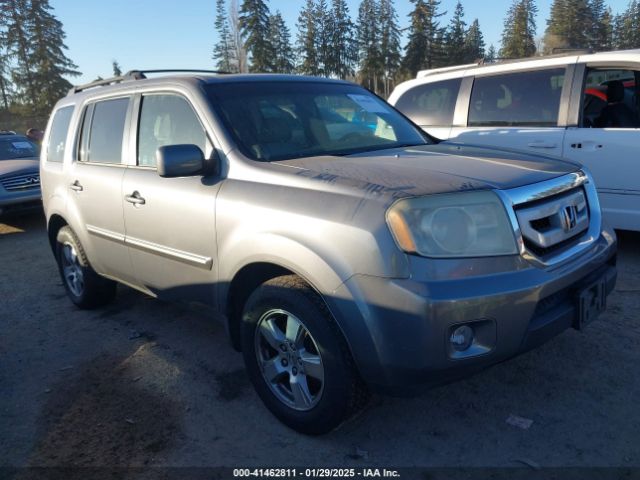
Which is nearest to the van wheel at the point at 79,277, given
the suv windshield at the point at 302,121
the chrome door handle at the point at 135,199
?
the chrome door handle at the point at 135,199

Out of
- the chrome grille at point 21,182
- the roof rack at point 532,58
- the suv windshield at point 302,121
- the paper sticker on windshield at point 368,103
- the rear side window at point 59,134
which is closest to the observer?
the suv windshield at point 302,121

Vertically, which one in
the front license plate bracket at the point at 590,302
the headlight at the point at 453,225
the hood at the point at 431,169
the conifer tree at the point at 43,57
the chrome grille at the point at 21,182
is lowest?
the front license plate bracket at the point at 590,302

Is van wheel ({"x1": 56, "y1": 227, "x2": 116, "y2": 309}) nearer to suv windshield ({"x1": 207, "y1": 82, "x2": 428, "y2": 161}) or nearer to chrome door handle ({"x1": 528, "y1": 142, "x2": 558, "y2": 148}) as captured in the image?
suv windshield ({"x1": 207, "y1": 82, "x2": 428, "y2": 161})

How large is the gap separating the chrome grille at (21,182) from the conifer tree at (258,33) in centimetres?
5080

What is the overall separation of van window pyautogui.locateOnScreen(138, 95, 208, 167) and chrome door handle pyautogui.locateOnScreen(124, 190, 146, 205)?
0.21 m

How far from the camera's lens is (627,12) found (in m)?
64.9

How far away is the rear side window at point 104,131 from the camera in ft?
12.9

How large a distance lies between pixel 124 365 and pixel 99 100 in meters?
2.13

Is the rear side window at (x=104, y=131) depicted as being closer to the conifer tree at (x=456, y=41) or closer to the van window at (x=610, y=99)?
the van window at (x=610, y=99)

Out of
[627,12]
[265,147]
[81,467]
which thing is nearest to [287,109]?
[265,147]

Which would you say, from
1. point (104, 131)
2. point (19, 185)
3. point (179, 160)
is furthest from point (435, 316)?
point (19, 185)

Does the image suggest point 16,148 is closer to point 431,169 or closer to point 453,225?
point 431,169

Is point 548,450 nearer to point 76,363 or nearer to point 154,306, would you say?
point 76,363

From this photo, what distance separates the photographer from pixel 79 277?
4746mm
